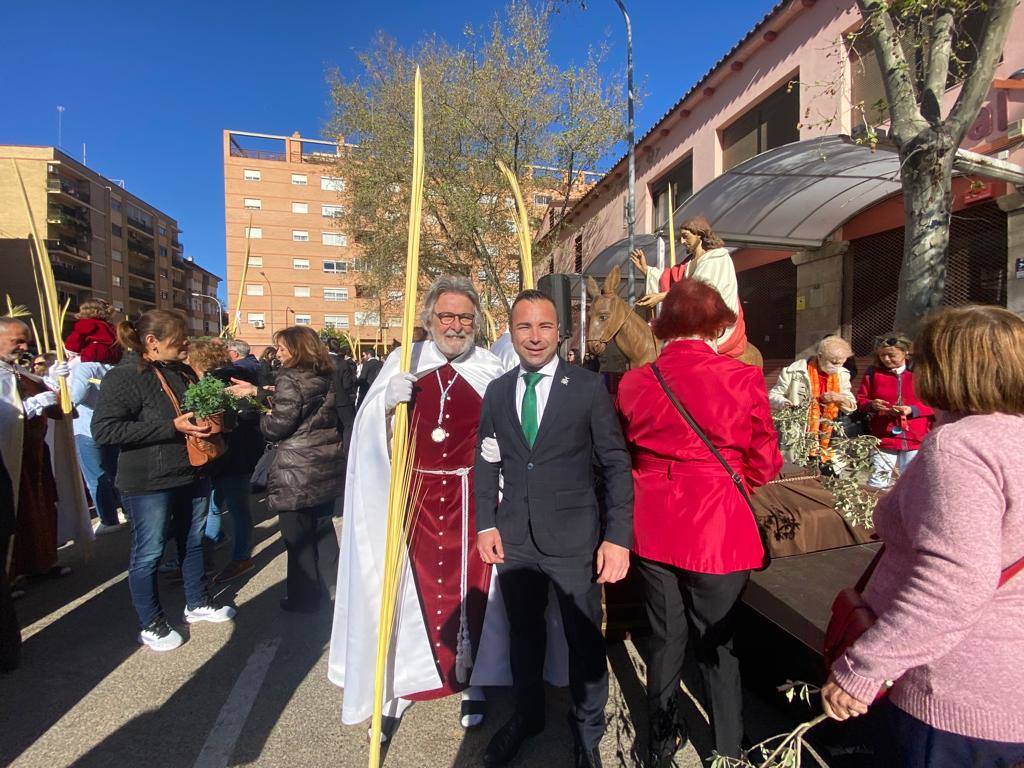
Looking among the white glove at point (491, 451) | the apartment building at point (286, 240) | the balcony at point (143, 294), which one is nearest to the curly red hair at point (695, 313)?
the white glove at point (491, 451)

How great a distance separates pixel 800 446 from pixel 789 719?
4.19ft

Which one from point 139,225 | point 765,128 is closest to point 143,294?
point 139,225

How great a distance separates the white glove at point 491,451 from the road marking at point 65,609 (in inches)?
130

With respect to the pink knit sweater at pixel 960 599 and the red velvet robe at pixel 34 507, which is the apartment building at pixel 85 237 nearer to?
the red velvet robe at pixel 34 507

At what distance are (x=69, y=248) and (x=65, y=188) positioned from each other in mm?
5192

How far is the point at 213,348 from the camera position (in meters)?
4.08

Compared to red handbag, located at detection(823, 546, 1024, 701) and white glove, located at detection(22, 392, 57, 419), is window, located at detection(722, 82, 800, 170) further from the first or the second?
white glove, located at detection(22, 392, 57, 419)

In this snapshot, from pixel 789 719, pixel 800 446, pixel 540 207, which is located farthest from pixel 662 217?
pixel 789 719

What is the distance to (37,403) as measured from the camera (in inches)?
143

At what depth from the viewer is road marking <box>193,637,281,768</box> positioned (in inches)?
89.6

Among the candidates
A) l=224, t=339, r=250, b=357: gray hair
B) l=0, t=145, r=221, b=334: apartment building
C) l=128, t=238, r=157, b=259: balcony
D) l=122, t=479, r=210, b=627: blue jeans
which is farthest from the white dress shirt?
l=128, t=238, r=157, b=259: balcony

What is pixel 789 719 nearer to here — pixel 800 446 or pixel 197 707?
pixel 800 446

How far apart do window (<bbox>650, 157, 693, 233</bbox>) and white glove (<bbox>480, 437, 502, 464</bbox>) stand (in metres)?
10.9

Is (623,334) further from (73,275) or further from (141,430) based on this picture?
(73,275)
